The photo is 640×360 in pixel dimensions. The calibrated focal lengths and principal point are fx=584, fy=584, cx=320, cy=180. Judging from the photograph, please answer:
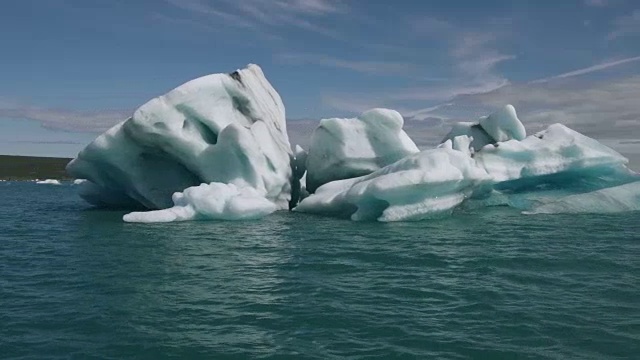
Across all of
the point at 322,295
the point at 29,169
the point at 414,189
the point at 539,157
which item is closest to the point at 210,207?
the point at 414,189

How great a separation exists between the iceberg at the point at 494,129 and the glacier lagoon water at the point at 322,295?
969cm

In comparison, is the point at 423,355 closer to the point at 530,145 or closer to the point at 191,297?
the point at 191,297

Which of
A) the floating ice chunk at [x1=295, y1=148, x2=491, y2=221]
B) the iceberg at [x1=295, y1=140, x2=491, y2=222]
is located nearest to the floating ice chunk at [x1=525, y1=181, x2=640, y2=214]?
the iceberg at [x1=295, y1=140, x2=491, y2=222]

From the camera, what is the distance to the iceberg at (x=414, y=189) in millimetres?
19922

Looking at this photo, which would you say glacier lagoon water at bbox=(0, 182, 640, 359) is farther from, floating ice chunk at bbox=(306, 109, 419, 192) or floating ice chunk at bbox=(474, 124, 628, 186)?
floating ice chunk at bbox=(306, 109, 419, 192)

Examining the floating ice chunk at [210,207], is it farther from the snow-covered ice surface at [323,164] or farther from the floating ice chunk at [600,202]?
the floating ice chunk at [600,202]

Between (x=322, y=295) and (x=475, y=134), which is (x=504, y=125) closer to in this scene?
(x=475, y=134)

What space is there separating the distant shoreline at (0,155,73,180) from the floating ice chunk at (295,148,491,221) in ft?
351

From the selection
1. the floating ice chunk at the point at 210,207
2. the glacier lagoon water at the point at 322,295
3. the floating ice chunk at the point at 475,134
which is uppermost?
the floating ice chunk at the point at 475,134

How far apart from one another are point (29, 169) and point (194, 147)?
384 ft

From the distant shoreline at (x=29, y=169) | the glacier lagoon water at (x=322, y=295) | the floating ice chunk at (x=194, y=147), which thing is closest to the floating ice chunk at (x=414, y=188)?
the glacier lagoon water at (x=322, y=295)

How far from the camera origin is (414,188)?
66.0 ft

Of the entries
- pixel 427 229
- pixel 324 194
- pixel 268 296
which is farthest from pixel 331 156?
pixel 268 296

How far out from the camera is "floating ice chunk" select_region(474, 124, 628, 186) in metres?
24.9
